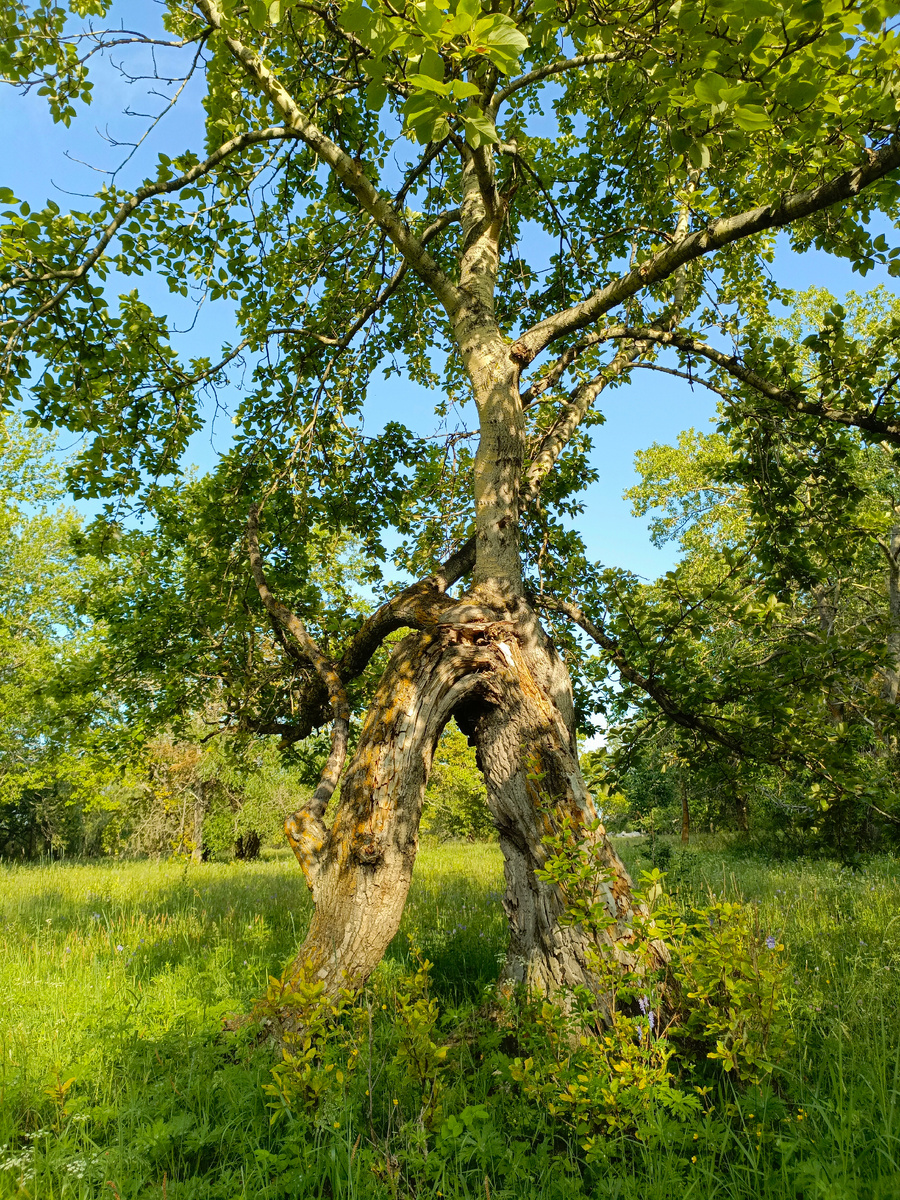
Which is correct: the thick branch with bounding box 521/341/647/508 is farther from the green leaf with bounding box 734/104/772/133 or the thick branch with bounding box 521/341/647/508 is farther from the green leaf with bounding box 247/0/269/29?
the green leaf with bounding box 247/0/269/29

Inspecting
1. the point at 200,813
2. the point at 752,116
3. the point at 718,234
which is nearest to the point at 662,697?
the point at 718,234

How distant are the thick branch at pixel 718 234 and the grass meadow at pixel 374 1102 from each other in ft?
13.8

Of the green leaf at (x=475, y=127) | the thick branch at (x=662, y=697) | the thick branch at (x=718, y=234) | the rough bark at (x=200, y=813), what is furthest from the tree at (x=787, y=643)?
the rough bark at (x=200, y=813)

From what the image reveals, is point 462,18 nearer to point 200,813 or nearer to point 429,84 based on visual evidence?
point 429,84

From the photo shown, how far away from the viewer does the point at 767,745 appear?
186 inches

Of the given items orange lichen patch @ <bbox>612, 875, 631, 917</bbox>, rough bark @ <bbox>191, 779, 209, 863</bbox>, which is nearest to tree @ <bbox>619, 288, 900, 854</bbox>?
orange lichen patch @ <bbox>612, 875, 631, 917</bbox>

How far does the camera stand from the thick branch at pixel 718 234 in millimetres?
3197

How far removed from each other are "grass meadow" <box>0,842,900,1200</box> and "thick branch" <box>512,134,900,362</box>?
4193mm

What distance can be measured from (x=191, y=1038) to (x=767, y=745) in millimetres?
4265

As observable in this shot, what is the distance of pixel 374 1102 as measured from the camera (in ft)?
8.37

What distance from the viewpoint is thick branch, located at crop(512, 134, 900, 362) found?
126 inches

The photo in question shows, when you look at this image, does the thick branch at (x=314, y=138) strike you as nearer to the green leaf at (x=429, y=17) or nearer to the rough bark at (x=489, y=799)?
the green leaf at (x=429, y=17)

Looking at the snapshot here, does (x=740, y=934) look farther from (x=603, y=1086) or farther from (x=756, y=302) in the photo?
(x=756, y=302)

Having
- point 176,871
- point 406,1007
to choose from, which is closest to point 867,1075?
point 406,1007
